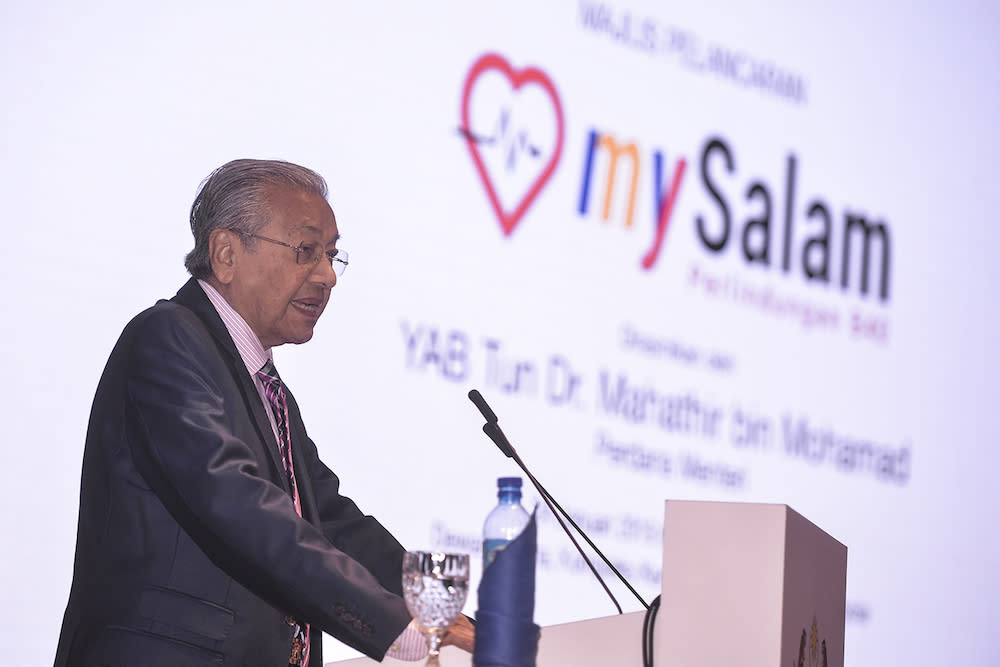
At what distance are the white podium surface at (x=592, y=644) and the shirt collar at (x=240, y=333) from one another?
0.68 meters

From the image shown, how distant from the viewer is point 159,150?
3.39 meters

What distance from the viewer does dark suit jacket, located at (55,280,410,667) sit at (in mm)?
2117

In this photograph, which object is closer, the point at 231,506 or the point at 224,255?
the point at 231,506

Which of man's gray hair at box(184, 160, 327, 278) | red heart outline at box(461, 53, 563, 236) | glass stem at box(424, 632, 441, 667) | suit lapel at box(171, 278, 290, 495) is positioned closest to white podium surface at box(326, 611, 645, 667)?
glass stem at box(424, 632, 441, 667)

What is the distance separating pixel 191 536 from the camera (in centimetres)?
222

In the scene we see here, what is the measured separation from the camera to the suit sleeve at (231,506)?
6.92 ft

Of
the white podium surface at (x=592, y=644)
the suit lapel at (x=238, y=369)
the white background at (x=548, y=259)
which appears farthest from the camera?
the white background at (x=548, y=259)

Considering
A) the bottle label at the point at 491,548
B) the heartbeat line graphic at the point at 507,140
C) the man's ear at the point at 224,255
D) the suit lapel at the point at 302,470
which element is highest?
the heartbeat line graphic at the point at 507,140

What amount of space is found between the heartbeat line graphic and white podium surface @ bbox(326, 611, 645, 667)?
2076 millimetres

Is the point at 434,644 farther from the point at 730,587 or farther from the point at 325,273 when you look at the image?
the point at 325,273

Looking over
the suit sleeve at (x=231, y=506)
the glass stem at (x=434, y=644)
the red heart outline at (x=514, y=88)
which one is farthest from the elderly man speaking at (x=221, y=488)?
the red heart outline at (x=514, y=88)

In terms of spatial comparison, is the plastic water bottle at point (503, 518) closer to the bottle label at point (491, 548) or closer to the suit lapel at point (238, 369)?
the bottle label at point (491, 548)

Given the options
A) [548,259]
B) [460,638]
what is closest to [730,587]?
[460,638]

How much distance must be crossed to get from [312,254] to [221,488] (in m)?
0.76
